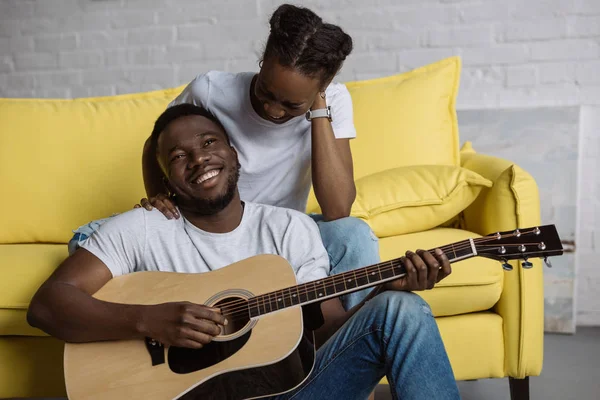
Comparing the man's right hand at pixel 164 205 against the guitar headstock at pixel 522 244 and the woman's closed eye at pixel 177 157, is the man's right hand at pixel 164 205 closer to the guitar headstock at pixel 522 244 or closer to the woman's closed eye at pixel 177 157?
the woman's closed eye at pixel 177 157

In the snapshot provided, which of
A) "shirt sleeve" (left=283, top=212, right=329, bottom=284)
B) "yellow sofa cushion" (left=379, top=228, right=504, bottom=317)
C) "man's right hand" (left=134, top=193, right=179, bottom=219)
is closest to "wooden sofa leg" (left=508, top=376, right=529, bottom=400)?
"yellow sofa cushion" (left=379, top=228, right=504, bottom=317)

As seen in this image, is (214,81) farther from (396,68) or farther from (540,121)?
(540,121)

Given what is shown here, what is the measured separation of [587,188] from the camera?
293cm

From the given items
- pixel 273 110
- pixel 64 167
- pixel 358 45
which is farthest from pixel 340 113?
pixel 358 45

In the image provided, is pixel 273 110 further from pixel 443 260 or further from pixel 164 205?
pixel 443 260

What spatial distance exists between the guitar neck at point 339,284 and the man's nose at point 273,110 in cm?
46

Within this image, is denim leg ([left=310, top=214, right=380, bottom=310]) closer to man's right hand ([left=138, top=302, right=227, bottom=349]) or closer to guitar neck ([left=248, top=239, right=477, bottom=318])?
guitar neck ([left=248, top=239, right=477, bottom=318])

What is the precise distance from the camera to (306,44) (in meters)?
1.56

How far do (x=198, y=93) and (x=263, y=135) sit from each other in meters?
0.22

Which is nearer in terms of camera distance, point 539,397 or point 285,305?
point 285,305

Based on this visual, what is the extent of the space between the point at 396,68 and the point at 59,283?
1.97 m

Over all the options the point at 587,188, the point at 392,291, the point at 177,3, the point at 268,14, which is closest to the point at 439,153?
the point at 587,188

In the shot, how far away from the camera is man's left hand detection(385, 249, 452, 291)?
1.31 m

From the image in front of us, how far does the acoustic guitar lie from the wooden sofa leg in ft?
2.70
